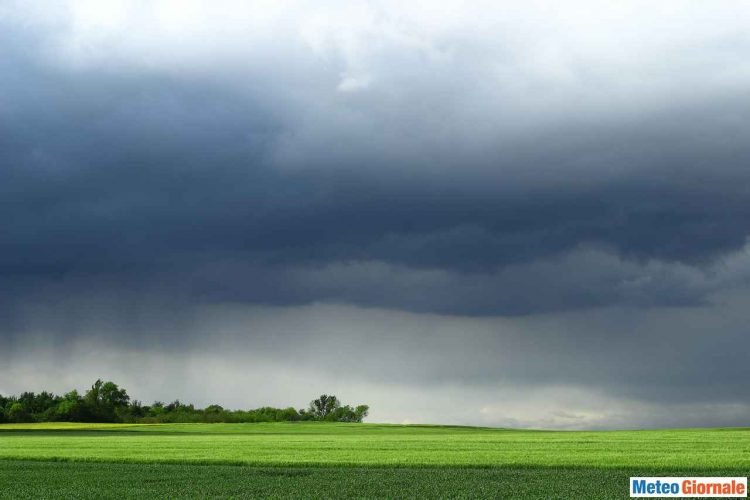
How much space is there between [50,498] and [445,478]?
17112 mm

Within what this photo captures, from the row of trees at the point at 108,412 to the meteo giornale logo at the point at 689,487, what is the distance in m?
155

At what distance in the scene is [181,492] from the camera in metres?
32.5

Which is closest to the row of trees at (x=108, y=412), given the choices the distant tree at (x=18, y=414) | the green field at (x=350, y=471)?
the distant tree at (x=18, y=414)

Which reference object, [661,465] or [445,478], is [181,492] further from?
[661,465]

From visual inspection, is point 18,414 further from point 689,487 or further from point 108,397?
point 689,487

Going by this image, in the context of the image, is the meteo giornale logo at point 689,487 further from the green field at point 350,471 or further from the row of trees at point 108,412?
the row of trees at point 108,412

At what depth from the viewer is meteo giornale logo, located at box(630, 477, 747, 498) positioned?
30.7 metres

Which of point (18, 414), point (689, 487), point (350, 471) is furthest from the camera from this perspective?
point (18, 414)

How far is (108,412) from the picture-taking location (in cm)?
17975

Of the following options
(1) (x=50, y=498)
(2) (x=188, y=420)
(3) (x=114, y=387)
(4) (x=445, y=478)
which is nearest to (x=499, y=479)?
(4) (x=445, y=478)

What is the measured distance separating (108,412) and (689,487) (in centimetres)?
16474

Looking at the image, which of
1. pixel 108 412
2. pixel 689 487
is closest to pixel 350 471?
pixel 689 487

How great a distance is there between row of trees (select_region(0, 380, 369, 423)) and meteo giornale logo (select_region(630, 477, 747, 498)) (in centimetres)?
15539

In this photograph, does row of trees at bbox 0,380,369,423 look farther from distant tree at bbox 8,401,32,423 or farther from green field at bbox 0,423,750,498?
green field at bbox 0,423,750,498
